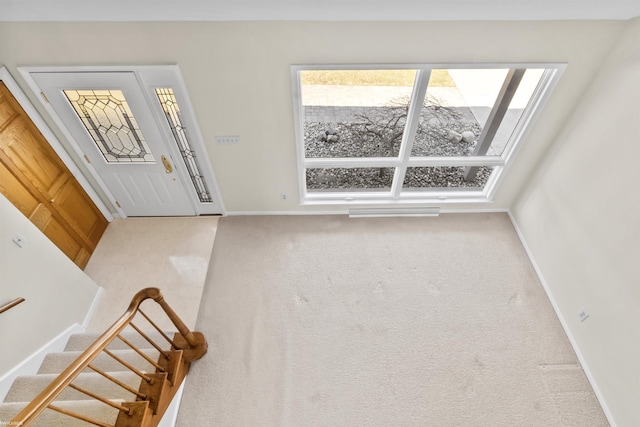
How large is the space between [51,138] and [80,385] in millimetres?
2370

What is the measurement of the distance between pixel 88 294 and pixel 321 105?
2.98 metres

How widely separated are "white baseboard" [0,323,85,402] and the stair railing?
0.65 meters

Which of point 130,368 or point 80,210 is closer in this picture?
point 130,368

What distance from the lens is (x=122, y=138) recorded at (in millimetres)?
3602

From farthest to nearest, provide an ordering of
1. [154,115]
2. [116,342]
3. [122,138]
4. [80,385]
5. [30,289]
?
[122,138] < [154,115] < [116,342] < [30,289] < [80,385]

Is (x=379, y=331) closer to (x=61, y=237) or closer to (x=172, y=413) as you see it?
(x=172, y=413)

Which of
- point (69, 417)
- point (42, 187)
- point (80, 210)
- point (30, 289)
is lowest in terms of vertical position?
point (69, 417)

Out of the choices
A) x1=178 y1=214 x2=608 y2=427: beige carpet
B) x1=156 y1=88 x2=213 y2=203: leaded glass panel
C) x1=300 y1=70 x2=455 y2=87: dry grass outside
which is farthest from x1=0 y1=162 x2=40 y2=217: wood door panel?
x1=300 y1=70 x2=455 y2=87: dry grass outside

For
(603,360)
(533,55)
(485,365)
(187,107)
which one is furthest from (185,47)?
(603,360)

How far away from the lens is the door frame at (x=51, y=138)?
302 cm

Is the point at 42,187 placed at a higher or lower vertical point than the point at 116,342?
higher

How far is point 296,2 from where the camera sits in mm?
2535

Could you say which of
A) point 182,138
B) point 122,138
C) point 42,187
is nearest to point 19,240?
point 42,187

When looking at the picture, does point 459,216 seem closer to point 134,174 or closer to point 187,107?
point 187,107
